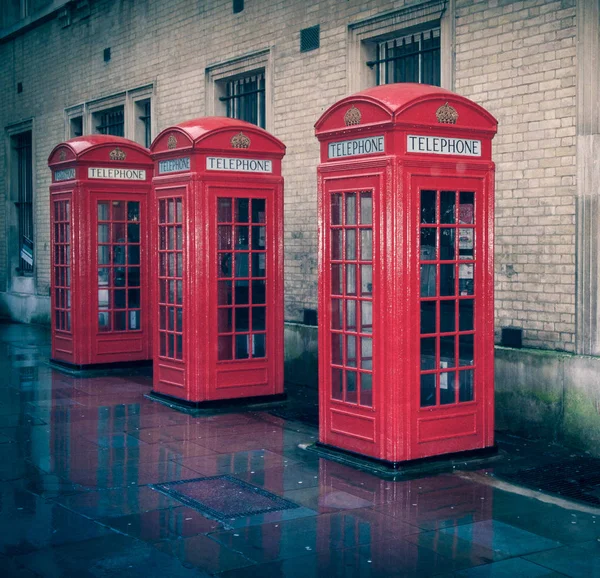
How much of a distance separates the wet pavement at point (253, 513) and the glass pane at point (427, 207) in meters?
2.03

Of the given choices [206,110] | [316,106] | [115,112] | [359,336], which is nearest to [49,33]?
[115,112]

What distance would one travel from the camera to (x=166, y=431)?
9.01 metres

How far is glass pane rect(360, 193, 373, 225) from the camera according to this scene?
7.43 meters

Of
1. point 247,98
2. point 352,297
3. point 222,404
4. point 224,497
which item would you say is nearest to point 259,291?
point 222,404

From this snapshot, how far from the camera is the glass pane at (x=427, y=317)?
7.41 metres

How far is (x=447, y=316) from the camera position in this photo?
7523 mm

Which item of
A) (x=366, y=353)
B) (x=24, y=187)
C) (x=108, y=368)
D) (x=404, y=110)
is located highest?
(x=24, y=187)

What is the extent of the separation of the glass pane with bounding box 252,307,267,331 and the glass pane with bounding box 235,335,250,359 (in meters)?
0.15

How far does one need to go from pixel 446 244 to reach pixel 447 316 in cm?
58

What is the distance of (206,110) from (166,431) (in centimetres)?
640

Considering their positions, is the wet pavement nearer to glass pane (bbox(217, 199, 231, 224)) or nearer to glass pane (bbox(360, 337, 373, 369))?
glass pane (bbox(360, 337, 373, 369))

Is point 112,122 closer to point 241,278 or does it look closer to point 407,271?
point 241,278

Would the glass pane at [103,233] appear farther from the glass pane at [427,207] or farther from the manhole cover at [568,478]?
the manhole cover at [568,478]

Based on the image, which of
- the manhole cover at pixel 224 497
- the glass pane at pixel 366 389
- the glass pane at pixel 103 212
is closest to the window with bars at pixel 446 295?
the glass pane at pixel 366 389
